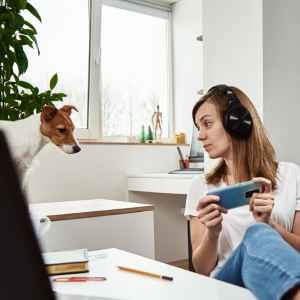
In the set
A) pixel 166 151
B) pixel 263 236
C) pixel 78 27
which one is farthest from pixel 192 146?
pixel 263 236

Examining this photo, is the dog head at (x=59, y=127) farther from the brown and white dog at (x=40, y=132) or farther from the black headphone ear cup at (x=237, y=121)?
the black headphone ear cup at (x=237, y=121)

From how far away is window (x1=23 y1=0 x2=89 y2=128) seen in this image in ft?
8.81

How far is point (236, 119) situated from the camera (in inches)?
47.1

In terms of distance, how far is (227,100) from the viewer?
4.12ft

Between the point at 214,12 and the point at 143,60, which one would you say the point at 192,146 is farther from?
the point at 214,12

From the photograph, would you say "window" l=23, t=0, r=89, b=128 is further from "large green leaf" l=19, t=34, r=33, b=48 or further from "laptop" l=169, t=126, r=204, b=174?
"large green leaf" l=19, t=34, r=33, b=48

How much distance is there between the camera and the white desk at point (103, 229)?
5.25 ft

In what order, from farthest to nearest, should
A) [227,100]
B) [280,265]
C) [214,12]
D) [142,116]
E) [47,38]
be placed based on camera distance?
[142,116]
[47,38]
[214,12]
[227,100]
[280,265]

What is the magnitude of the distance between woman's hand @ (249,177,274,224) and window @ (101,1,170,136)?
6.39 feet

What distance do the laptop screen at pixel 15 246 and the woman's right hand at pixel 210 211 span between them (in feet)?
2.75

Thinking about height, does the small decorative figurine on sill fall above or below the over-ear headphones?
above

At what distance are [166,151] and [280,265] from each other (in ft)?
7.43

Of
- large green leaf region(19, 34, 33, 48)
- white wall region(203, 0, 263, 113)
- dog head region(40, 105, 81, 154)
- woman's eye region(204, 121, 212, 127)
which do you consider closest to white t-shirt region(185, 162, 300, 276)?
Result: woman's eye region(204, 121, 212, 127)

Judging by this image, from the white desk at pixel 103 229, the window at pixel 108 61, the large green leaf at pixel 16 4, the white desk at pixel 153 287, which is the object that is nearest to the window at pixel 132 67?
the window at pixel 108 61
